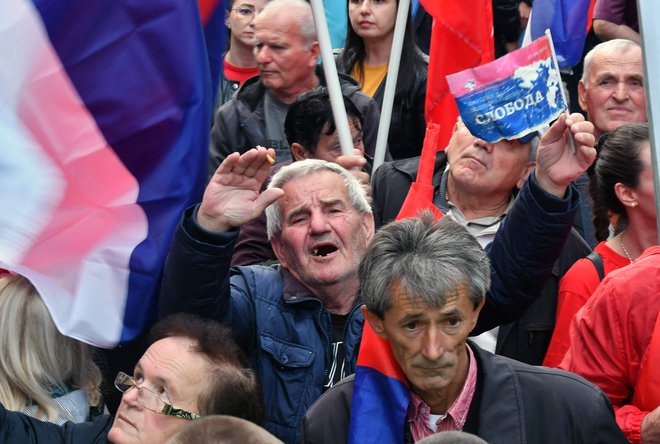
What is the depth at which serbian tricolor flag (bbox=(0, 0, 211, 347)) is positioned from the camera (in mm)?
4164

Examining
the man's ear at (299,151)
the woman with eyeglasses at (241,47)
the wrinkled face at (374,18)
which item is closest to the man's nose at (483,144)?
the man's ear at (299,151)

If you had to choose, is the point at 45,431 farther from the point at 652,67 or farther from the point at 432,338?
the point at 652,67

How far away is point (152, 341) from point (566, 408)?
1210 millimetres

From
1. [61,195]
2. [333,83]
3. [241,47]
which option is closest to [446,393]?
[61,195]

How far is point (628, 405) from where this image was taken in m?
3.93

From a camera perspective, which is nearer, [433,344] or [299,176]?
[433,344]

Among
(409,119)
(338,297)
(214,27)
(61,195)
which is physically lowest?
(409,119)

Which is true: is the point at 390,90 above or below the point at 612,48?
above

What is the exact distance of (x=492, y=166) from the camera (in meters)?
5.04

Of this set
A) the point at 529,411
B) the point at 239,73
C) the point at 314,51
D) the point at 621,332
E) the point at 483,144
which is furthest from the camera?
the point at 239,73

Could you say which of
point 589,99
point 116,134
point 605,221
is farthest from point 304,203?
point 589,99

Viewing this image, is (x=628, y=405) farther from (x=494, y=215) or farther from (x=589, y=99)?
(x=589, y=99)

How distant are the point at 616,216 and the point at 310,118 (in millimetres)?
1479

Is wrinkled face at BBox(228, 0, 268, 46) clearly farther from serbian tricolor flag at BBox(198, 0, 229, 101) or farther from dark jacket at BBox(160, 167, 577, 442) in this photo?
dark jacket at BBox(160, 167, 577, 442)
